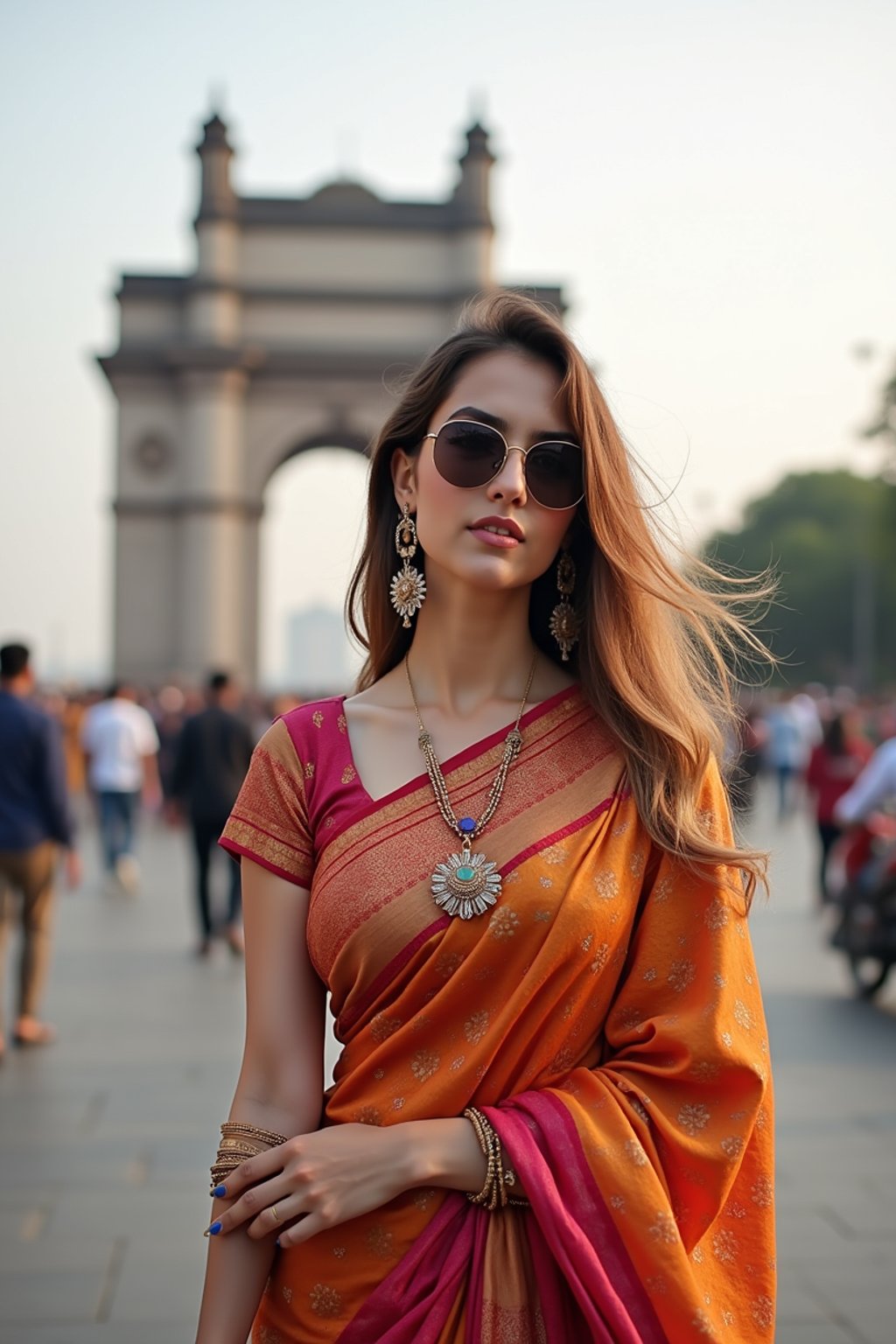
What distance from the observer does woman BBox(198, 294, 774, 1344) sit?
6.20 ft

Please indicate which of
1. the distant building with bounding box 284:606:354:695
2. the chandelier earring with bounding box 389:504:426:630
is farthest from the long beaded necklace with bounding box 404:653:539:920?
the distant building with bounding box 284:606:354:695

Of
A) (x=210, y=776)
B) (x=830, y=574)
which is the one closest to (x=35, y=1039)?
(x=210, y=776)

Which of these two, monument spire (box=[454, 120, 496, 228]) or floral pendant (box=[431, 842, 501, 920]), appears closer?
floral pendant (box=[431, 842, 501, 920])

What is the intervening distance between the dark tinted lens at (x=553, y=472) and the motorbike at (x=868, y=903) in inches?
261

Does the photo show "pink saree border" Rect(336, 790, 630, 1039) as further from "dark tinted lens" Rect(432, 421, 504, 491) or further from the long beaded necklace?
"dark tinted lens" Rect(432, 421, 504, 491)

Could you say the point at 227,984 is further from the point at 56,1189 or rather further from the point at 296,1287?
the point at 296,1287

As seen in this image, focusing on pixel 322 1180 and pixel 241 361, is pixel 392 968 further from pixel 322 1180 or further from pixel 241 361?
pixel 241 361

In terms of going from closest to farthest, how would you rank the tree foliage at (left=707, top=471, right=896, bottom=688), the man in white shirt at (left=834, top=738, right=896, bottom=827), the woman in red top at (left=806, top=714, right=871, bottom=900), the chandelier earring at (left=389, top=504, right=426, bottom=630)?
the chandelier earring at (left=389, top=504, right=426, bottom=630)
the man in white shirt at (left=834, top=738, right=896, bottom=827)
the woman in red top at (left=806, top=714, right=871, bottom=900)
the tree foliage at (left=707, top=471, right=896, bottom=688)

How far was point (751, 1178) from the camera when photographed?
2.03m

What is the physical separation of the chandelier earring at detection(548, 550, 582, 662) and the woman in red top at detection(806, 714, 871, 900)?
9.76 meters

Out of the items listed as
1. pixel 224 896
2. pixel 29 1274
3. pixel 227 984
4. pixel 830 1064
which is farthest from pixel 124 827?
pixel 29 1274

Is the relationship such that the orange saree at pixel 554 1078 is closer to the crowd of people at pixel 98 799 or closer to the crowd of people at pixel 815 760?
the crowd of people at pixel 815 760

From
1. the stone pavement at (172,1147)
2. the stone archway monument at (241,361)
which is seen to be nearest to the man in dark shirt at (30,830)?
the stone pavement at (172,1147)

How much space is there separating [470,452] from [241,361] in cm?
2898
